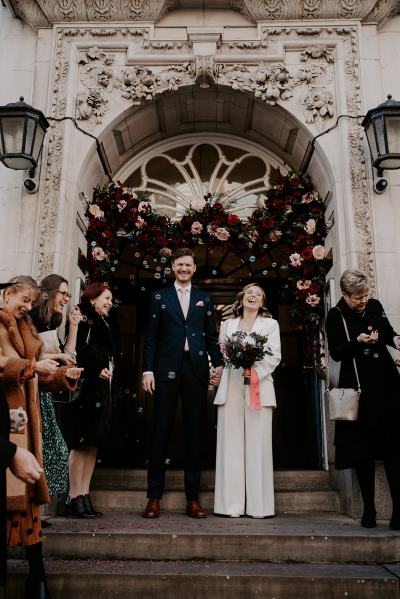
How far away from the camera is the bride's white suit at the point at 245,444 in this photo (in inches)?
202

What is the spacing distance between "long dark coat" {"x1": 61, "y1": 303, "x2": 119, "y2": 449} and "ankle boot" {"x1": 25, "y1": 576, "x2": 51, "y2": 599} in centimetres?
178

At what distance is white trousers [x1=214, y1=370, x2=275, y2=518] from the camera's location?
5129mm

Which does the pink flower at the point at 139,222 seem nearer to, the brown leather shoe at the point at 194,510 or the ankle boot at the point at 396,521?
the brown leather shoe at the point at 194,510

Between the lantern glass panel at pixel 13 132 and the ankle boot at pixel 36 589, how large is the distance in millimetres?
4374

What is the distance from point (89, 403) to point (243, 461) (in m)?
1.55

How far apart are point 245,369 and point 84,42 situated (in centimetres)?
474

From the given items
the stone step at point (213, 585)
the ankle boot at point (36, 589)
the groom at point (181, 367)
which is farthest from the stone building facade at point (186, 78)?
the ankle boot at point (36, 589)

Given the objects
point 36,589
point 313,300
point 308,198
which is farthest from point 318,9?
point 36,589

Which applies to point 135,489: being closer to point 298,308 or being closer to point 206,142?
point 298,308

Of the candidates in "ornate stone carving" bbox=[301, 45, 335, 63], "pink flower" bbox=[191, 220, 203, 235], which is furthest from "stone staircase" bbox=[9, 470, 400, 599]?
"ornate stone carving" bbox=[301, 45, 335, 63]

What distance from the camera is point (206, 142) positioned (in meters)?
8.12

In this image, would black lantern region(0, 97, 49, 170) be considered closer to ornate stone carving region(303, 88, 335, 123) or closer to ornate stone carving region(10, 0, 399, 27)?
ornate stone carving region(10, 0, 399, 27)

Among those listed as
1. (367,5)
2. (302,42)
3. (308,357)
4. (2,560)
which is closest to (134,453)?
(308,357)

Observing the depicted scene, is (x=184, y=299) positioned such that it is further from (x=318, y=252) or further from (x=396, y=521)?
(x=396, y=521)
